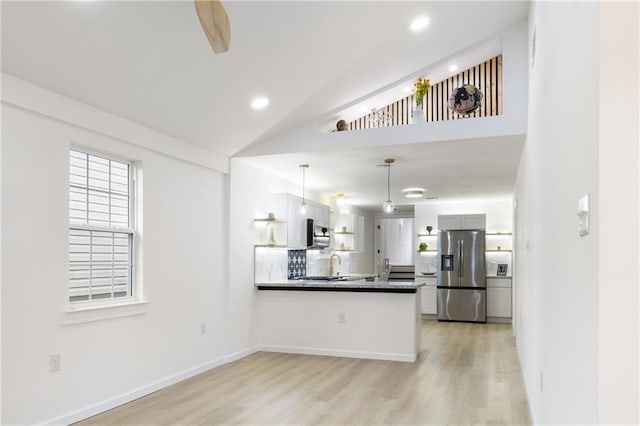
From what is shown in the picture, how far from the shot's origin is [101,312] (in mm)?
4062

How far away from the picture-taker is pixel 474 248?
9.84 metres

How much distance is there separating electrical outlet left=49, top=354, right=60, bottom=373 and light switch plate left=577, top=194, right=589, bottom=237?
353 centimetres

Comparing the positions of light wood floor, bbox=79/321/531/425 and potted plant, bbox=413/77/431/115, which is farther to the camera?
potted plant, bbox=413/77/431/115

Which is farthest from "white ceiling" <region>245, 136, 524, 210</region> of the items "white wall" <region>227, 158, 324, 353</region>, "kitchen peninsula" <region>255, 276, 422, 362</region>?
"kitchen peninsula" <region>255, 276, 422, 362</region>

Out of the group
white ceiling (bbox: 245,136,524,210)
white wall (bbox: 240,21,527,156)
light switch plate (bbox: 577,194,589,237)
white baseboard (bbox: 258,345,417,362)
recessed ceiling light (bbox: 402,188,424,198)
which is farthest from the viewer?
recessed ceiling light (bbox: 402,188,424,198)

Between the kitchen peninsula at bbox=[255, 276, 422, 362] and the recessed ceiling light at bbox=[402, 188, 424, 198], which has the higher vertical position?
the recessed ceiling light at bbox=[402, 188, 424, 198]

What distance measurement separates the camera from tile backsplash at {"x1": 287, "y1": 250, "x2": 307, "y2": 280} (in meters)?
7.91

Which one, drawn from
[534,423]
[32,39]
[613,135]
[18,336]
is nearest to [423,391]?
[534,423]

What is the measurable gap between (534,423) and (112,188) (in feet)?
12.7

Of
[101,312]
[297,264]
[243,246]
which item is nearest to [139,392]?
[101,312]

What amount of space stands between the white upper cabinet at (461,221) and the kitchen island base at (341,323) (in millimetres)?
4002

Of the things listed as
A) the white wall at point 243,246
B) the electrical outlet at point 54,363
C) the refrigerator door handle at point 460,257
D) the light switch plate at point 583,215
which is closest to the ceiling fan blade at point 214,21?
the light switch plate at point 583,215

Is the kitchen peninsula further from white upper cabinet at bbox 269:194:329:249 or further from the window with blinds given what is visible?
the window with blinds

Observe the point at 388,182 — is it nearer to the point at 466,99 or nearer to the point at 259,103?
the point at 466,99
